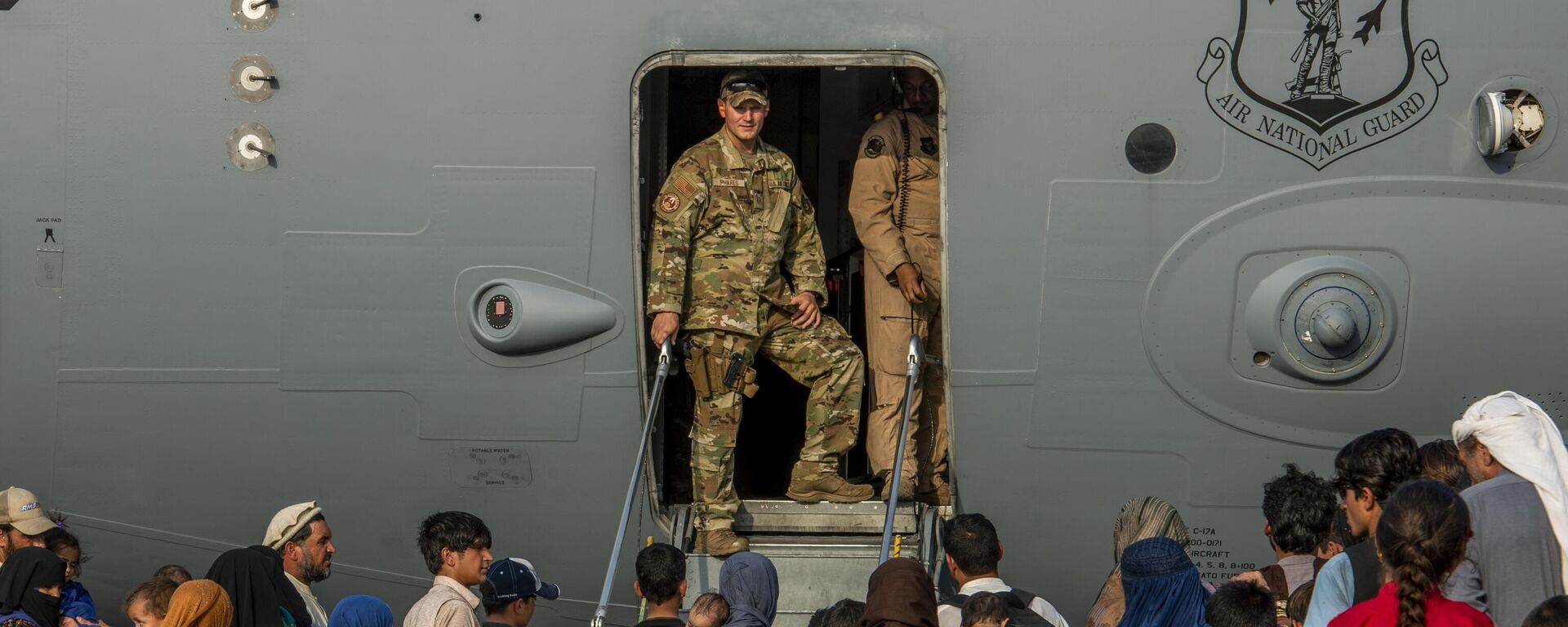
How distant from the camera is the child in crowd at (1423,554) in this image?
3.20 meters

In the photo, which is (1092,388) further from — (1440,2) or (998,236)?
(1440,2)

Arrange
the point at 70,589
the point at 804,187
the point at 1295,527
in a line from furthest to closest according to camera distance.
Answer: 1. the point at 804,187
2. the point at 70,589
3. the point at 1295,527

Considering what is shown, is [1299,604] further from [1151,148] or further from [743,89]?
[743,89]

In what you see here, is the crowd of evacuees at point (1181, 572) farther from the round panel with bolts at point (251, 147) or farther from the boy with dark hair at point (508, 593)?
the round panel with bolts at point (251, 147)

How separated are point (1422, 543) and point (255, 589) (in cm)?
330

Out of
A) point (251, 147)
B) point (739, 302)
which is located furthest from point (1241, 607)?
point (251, 147)

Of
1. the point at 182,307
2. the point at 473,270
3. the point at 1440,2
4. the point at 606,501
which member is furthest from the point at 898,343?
the point at 182,307

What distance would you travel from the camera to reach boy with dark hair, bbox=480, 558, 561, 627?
4297mm

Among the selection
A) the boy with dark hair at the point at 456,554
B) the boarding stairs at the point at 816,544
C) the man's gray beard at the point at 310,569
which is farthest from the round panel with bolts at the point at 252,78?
the boarding stairs at the point at 816,544

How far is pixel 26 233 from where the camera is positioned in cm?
606

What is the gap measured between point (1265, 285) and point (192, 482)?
448cm

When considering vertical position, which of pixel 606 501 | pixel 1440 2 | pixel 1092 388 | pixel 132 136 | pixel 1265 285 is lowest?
pixel 606 501

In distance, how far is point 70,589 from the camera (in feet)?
16.7

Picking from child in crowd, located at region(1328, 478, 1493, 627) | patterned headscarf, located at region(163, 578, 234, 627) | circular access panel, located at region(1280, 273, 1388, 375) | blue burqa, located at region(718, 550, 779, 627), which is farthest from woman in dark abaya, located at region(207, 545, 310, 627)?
circular access panel, located at region(1280, 273, 1388, 375)
